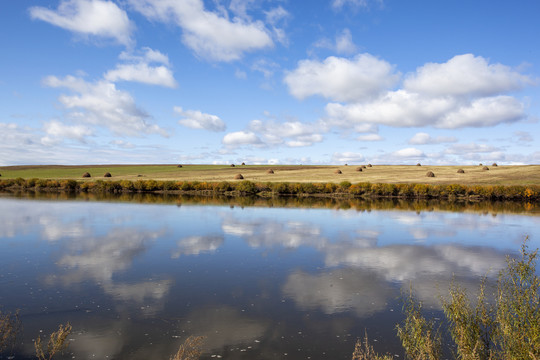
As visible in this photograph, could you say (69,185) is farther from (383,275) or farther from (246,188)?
(383,275)

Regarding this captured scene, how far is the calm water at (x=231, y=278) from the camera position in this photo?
8508 millimetres

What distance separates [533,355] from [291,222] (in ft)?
67.7

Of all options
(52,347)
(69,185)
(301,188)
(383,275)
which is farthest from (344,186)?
(52,347)

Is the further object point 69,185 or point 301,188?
point 69,185

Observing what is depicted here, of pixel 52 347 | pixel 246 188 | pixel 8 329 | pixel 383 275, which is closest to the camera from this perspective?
pixel 52 347

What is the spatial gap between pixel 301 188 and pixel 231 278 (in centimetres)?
3988

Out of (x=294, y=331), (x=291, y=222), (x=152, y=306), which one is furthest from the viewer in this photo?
(x=291, y=222)

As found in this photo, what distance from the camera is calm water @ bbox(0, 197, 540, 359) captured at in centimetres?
851

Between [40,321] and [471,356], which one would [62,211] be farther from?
[471,356]

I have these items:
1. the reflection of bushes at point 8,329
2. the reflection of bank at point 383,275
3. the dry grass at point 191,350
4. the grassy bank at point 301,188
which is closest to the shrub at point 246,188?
the grassy bank at point 301,188

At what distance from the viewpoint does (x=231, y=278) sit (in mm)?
13039

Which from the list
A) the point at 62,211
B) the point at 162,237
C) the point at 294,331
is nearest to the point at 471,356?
→ the point at 294,331

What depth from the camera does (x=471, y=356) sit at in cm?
631

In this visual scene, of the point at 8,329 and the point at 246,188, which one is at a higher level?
the point at 246,188
